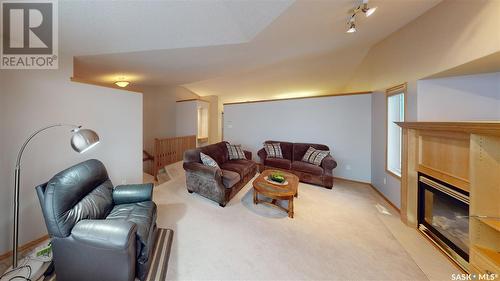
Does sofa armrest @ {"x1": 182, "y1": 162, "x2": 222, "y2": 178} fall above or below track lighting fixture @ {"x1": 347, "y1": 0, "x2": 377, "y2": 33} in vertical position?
below

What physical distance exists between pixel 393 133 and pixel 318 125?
174 centimetres

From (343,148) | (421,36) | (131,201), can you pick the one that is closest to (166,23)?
(131,201)

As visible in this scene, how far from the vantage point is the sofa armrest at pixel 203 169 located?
2.89m

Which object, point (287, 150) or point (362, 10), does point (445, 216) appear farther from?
point (287, 150)

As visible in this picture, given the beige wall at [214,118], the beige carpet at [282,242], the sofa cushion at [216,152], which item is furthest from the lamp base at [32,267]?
the beige wall at [214,118]

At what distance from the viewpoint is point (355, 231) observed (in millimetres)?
2268

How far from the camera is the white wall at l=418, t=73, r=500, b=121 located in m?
2.02

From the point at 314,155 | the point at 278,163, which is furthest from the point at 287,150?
the point at 314,155

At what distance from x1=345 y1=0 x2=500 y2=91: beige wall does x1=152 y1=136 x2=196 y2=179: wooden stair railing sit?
17.5 ft

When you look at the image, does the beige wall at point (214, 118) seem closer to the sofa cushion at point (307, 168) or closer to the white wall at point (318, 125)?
the white wall at point (318, 125)

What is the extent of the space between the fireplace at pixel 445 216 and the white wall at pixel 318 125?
1.90 m

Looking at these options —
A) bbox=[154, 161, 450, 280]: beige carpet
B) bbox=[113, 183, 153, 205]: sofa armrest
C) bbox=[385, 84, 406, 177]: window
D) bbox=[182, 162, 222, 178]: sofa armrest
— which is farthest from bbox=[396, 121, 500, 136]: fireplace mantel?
bbox=[113, 183, 153, 205]: sofa armrest

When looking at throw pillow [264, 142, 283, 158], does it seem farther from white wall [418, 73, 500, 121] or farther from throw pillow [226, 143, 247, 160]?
white wall [418, 73, 500, 121]

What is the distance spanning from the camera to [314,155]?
420 centimetres
